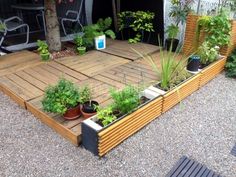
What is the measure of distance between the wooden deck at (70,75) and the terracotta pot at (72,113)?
46mm

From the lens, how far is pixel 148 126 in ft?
8.96

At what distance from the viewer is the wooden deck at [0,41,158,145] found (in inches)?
108

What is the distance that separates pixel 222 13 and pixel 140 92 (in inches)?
75.2

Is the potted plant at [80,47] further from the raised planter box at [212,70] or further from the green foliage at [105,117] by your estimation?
the green foliage at [105,117]

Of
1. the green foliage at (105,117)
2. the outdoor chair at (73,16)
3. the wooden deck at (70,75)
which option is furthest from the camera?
the outdoor chair at (73,16)

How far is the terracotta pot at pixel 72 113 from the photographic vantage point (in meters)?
2.56

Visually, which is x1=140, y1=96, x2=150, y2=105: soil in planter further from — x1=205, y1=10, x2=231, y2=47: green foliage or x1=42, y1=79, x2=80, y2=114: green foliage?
x1=205, y1=10, x2=231, y2=47: green foliage

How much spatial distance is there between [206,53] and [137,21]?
168cm

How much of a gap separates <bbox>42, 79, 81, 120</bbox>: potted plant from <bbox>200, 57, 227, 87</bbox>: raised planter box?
5.98ft

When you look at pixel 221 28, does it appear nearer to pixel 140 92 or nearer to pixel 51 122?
pixel 140 92

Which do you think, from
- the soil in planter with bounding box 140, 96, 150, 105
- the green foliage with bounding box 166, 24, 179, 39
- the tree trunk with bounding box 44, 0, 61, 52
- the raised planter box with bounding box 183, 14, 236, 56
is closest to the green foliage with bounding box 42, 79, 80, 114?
the soil in planter with bounding box 140, 96, 150, 105

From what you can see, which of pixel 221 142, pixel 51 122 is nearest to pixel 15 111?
pixel 51 122

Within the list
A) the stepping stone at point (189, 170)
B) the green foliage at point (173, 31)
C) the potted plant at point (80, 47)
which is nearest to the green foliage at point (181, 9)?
the green foliage at point (173, 31)

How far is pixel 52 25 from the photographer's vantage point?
4203mm
